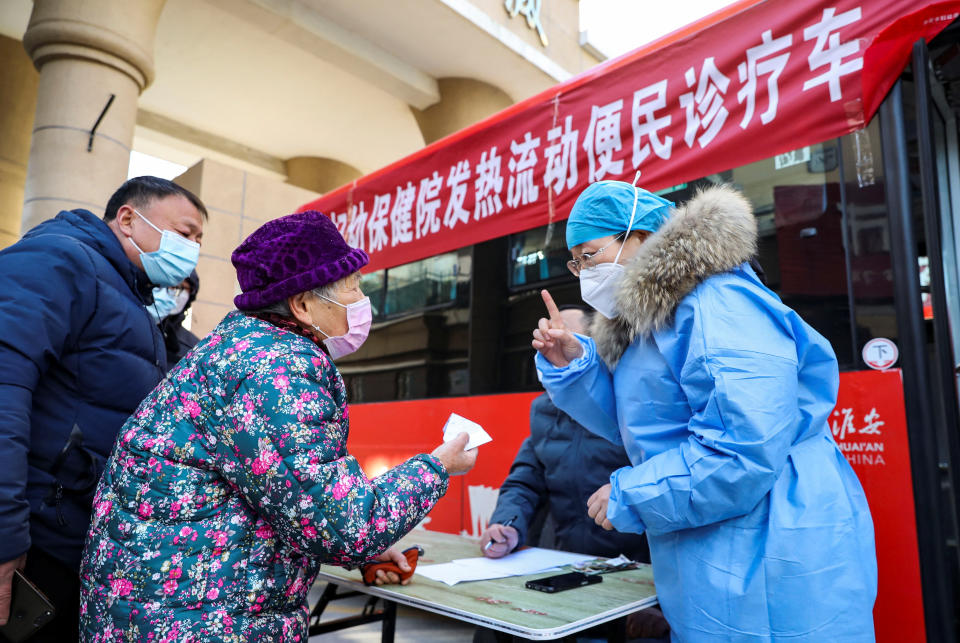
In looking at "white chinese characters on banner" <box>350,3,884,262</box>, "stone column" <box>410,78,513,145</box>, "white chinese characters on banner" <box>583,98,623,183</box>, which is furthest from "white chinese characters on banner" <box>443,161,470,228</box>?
"stone column" <box>410,78,513,145</box>

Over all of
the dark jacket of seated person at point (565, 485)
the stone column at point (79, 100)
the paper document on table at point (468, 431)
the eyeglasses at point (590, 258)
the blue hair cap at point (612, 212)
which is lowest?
the dark jacket of seated person at point (565, 485)

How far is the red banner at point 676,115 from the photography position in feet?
6.81

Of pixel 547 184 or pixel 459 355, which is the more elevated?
pixel 547 184

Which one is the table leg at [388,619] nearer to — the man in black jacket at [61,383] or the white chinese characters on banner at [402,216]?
the man in black jacket at [61,383]

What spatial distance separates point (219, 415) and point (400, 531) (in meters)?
0.43

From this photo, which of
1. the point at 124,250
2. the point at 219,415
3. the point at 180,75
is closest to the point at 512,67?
the point at 180,75

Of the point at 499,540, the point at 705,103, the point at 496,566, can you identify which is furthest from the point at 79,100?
the point at 496,566

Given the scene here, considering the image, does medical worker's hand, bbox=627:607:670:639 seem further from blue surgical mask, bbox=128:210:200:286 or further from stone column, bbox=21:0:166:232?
stone column, bbox=21:0:166:232

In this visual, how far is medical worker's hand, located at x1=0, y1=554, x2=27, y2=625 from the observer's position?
1452 millimetres

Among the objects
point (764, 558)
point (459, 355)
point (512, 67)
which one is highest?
point (512, 67)

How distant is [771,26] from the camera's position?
2.28 meters

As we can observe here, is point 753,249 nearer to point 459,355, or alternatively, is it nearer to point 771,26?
point 771,26

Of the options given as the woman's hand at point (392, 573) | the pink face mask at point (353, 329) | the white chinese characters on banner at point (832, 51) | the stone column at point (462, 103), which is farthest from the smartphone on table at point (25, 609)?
the stone column at point (462, 103)

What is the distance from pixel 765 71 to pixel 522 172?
1268 millimetres
